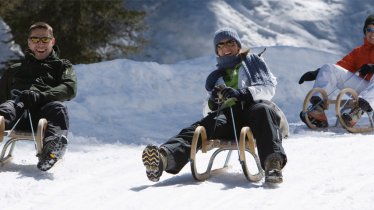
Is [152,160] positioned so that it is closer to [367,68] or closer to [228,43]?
[228,43]

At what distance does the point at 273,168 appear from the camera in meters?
4.00

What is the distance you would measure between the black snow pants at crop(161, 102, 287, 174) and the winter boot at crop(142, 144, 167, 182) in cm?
7

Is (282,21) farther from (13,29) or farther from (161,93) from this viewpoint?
(161,93)

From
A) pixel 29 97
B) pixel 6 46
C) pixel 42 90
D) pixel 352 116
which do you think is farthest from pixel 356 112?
pixel 6 46

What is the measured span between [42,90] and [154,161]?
122 centimetres

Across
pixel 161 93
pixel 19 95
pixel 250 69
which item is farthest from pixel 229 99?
pixel 161 93

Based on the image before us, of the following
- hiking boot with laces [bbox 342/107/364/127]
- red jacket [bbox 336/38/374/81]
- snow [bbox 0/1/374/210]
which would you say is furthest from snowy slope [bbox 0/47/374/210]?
red jacket [bbox 336/38/374/81]

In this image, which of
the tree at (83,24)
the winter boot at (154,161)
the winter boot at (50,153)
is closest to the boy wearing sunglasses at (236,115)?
the winter boot at (154,161)

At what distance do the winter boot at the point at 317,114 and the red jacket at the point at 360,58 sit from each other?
1.70 ft

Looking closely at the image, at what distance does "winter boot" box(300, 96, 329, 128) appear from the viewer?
701 centimetres

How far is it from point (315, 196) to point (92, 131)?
3650 millimetres

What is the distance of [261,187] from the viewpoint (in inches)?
157

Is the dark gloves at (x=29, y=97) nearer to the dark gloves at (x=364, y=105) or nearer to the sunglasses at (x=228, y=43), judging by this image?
the sunglasses at (x=228, y=43)

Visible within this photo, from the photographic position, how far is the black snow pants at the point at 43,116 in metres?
4.49
